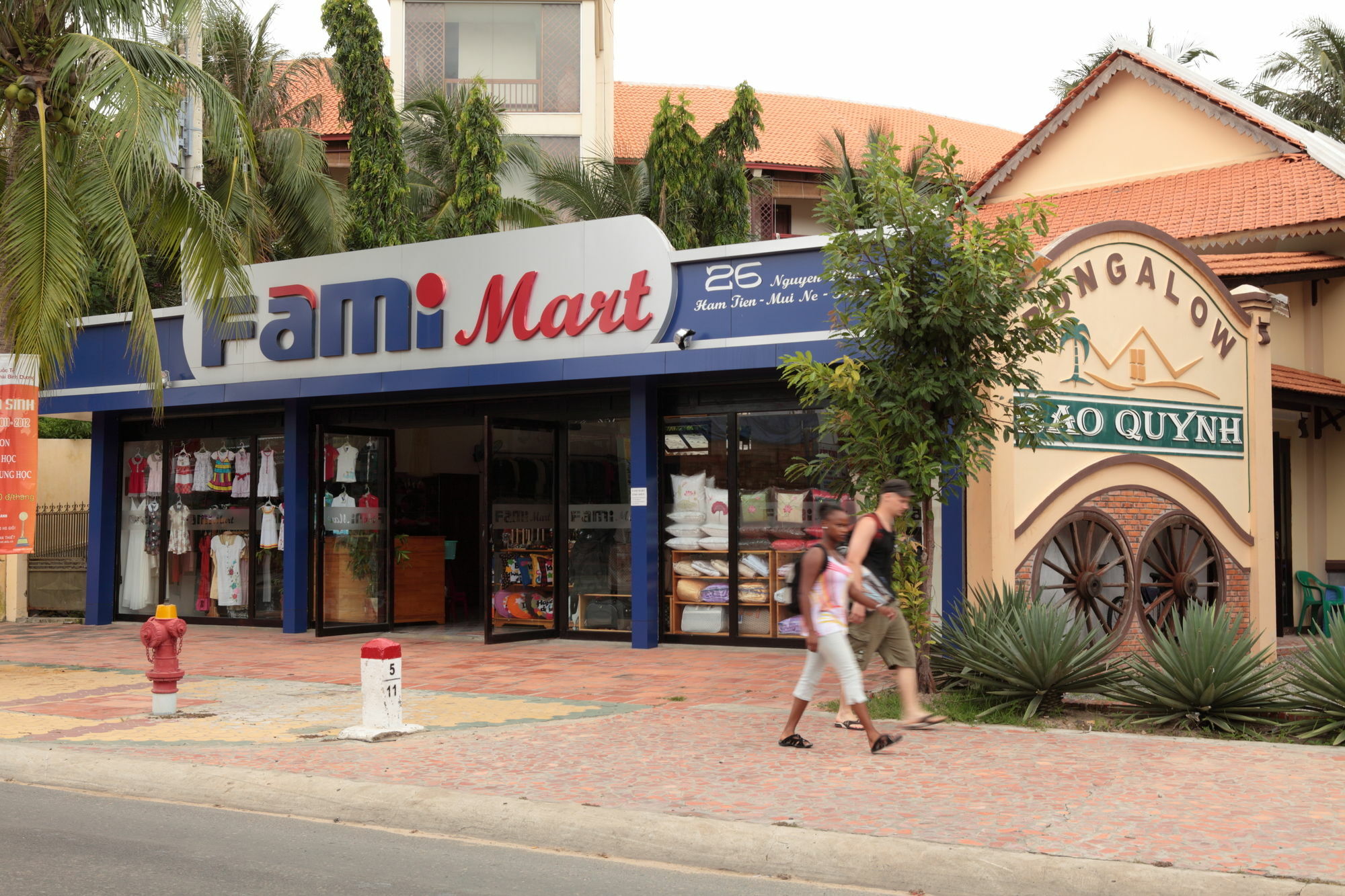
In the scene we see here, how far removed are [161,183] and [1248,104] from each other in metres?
16.5

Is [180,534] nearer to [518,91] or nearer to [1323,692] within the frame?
[1323,692]

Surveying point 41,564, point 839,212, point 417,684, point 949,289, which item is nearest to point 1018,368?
point 949,289

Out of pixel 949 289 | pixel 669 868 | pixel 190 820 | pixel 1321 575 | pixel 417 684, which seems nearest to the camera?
pixel 669 868

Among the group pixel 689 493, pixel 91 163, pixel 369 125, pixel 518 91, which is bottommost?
pixel 689 493

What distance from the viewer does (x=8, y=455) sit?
1399cm

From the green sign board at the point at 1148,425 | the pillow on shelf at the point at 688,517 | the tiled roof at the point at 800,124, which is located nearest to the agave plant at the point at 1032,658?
the green sign board at the point at 1148,425

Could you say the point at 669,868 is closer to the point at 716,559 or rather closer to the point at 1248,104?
the point at 716,559

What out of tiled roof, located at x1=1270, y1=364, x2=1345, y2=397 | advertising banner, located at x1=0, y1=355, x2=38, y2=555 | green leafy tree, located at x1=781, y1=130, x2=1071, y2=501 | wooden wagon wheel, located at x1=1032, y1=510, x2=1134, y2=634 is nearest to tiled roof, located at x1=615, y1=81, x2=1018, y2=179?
tiled roof, located at x1=1270, y1=364, x2=1345, y2=397

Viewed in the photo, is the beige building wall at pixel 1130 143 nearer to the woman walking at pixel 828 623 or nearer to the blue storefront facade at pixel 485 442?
the blue storefront facade at pixel 485 442

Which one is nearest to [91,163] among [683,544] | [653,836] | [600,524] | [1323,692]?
[600,524]

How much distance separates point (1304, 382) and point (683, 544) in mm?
8428

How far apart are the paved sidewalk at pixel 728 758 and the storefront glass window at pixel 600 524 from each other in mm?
2111

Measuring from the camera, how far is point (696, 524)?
50.2 feet

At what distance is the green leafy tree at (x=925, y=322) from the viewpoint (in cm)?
991
